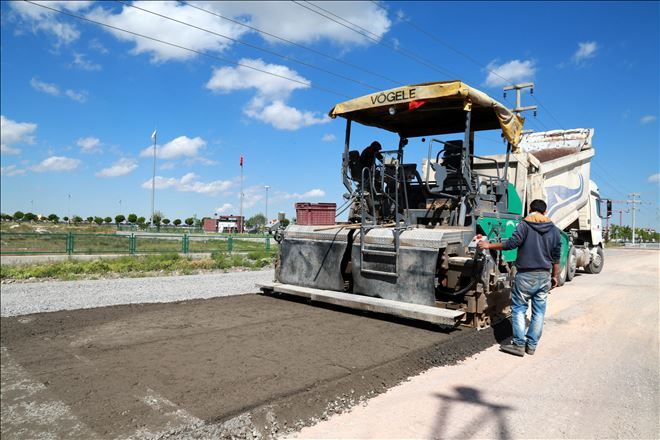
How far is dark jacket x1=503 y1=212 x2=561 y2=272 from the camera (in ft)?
17.8

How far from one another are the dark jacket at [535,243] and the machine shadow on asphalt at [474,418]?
2.00 metres

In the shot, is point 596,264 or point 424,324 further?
point 596,264

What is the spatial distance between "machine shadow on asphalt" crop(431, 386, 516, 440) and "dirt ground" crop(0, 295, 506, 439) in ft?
1.81

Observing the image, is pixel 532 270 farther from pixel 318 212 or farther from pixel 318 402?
pixel 318 212

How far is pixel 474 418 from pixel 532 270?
252 centimetres

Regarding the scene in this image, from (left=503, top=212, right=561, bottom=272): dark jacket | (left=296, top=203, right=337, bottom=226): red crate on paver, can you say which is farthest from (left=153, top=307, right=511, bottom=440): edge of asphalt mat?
(left=296, top=203, right=337, bottom=226): red crate on paver

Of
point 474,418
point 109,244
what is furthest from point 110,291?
point 474,418

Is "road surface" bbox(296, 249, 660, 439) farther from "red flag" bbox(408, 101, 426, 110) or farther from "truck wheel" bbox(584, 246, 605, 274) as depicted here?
"truck wheel" bbox(584, 246, 605, 274)

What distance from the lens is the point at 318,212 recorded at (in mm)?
7949

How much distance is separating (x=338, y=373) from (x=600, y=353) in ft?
11.6

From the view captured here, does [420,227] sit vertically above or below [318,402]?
above

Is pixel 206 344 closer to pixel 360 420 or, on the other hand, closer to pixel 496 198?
pixel 360 420

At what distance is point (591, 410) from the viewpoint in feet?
12.4

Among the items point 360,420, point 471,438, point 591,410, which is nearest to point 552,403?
point 591,410
